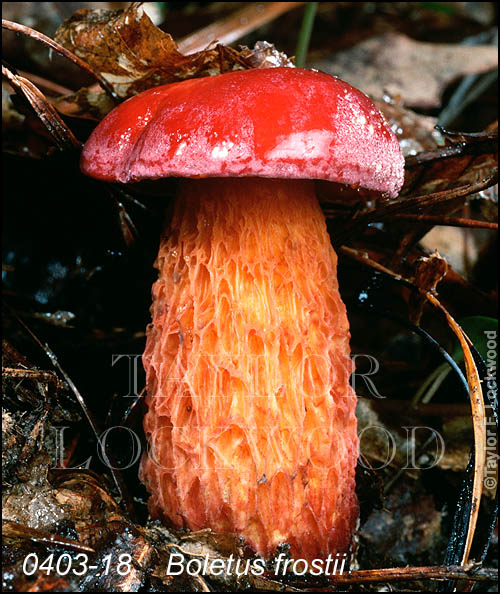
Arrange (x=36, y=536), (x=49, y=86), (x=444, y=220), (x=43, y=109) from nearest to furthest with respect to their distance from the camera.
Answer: (x=36, y=536) → (x=43, y=109) → (x=444, y=220) → (x=49, y=86)

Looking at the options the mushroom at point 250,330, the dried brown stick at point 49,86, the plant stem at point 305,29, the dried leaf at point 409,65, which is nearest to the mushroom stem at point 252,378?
the mushroom at point 250,330

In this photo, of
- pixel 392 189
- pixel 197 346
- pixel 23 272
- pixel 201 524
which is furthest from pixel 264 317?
pixel 23 272

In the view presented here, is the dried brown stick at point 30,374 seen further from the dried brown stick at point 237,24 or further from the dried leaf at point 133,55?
the dried brown stick at point 237,24

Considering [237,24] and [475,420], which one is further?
[237,24]

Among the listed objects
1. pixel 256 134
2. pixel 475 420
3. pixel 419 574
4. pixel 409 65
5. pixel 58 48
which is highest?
pixel 409 65

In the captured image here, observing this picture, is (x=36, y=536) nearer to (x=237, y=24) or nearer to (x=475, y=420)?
(x=475, y=420)

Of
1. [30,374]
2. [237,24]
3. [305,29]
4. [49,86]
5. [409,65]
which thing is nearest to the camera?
[30,374]

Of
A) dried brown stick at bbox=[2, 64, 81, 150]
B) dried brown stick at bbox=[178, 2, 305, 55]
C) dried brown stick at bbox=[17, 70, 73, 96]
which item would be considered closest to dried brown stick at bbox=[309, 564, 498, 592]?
dried brown stick at bbox=[2, 64, 81, 150]

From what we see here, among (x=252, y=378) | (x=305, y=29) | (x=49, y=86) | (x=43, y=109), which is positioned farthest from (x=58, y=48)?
(x=305, y=29)
